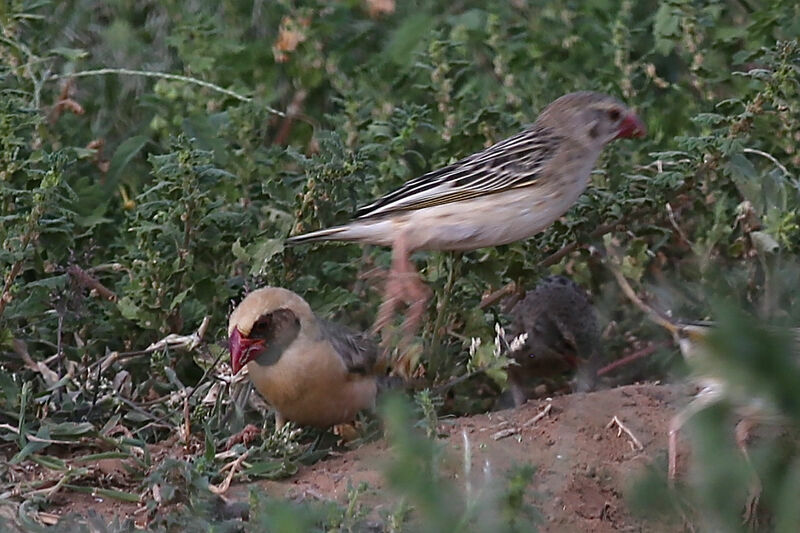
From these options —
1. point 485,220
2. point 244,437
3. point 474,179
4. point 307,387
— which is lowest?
point 244,437

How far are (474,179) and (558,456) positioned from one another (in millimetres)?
1200

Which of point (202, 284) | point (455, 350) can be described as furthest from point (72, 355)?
point (455, 350)

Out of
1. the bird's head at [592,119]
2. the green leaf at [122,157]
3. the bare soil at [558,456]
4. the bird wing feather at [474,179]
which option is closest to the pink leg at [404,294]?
the bird wing feather at [474,179]

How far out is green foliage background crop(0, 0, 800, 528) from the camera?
5461mm

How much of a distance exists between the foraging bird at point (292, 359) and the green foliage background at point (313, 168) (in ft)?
0.99

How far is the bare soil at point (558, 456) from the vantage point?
179 inches

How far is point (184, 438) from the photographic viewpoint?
5.02 metres

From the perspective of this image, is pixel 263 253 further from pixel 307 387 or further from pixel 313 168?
pixel 307 387

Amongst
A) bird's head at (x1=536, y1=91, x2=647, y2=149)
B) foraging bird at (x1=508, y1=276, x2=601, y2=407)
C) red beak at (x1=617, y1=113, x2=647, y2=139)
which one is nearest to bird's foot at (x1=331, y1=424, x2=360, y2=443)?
foraging bird at (x1=508, y1=276, x2=601, y2=407)

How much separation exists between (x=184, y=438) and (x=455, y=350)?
126 cm

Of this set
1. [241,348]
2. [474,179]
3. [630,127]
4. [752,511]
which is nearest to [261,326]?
[241,348]

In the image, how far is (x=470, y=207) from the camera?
5.31 metres

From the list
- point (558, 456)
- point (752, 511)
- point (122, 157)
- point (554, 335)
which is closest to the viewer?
point (752, 511)

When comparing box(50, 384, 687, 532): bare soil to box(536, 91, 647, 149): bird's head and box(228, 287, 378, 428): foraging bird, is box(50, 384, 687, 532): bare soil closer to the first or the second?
box(228, 287, 378, 428): foraging bird
